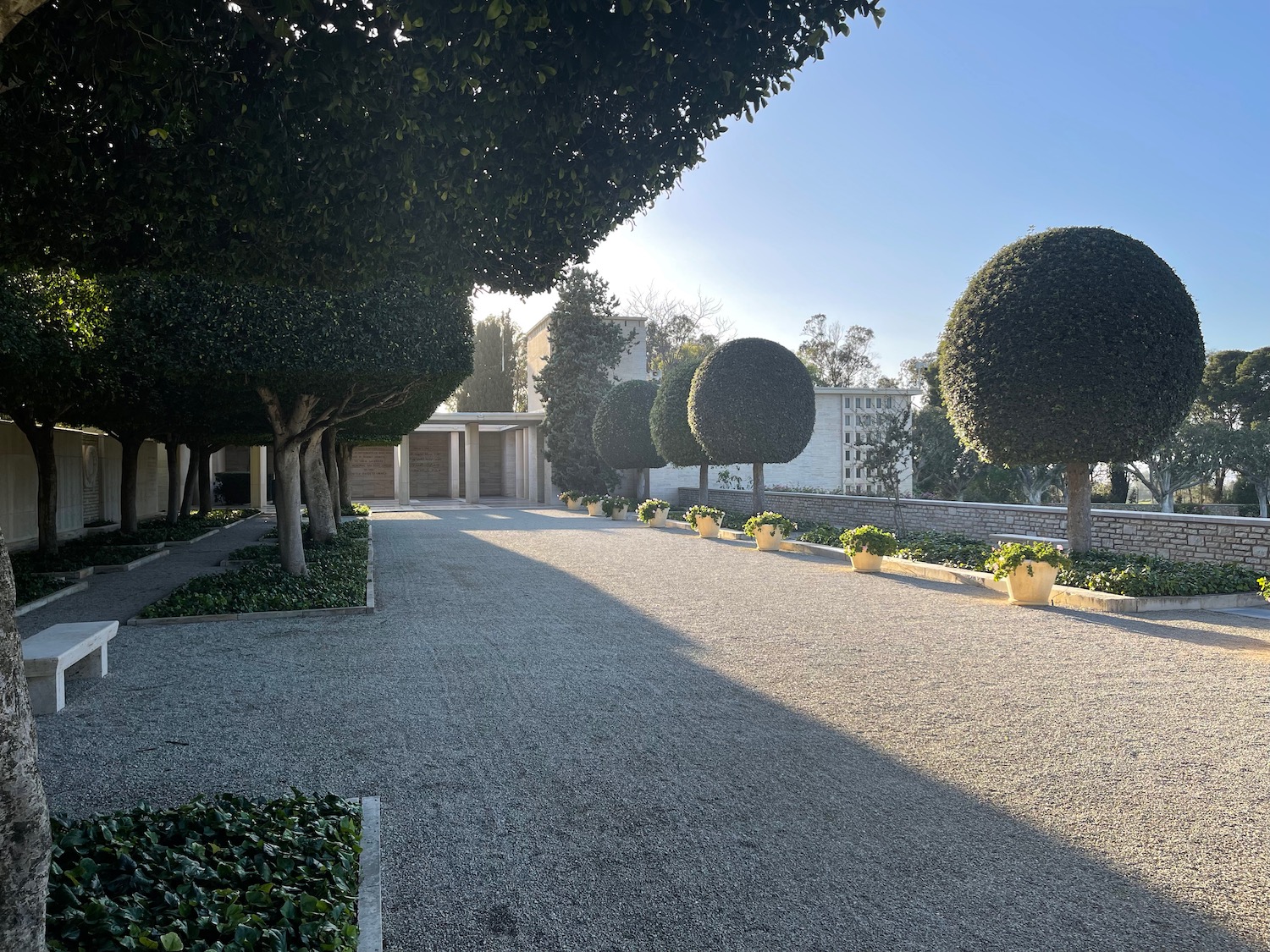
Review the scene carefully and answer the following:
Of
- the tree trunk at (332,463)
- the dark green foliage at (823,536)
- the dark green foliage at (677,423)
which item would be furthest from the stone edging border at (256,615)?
the dark green foliage at (677,423)

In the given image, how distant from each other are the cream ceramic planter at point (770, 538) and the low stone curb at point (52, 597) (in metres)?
10.7

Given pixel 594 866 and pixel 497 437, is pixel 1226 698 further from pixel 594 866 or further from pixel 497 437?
pixel 497 437

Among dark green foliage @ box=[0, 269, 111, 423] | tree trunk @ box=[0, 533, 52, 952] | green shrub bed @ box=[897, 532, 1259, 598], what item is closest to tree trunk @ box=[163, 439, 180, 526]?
dark green foliage @ box=[0, 269, 111, 423]

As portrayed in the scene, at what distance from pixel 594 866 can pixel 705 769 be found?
120 cm

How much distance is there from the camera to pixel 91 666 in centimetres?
645

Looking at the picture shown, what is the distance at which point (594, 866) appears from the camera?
3.28 meters

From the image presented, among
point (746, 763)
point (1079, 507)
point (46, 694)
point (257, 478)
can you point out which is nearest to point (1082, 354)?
point (1079, 507)

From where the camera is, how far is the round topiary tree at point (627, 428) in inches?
1090

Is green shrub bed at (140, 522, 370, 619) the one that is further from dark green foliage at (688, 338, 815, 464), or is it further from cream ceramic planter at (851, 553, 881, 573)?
dark green foliage at (688, 338, 815, 464)

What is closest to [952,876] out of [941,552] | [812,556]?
[941,552]

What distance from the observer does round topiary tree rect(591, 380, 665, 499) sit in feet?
90.8

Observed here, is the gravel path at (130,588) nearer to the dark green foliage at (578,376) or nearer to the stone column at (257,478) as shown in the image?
the stone column at (257,478)

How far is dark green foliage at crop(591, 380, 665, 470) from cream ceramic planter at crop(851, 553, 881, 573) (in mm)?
14859

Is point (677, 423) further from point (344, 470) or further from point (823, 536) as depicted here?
point (344, 470)
